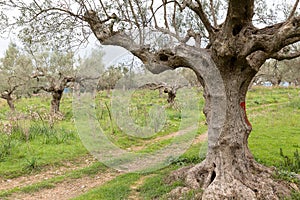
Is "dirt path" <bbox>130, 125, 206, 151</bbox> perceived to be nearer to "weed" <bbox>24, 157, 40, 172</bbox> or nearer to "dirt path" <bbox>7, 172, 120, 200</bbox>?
"dirt path" <bbox>7, 172, 120, 200</bbox>

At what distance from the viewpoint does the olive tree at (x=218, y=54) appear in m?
5.82

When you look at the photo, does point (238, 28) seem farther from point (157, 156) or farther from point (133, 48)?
point (157, 156)

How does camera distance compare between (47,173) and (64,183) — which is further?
(47,173)

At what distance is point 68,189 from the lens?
7707mm

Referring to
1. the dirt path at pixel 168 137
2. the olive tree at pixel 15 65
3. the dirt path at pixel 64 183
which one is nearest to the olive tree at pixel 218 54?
the dirt path at pixel 64 183

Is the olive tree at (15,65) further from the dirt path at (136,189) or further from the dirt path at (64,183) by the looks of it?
the dirt path at (136,189)

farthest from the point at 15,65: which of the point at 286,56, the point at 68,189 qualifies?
the point at 286,56

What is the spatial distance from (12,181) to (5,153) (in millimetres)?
2123

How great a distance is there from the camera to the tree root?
5895 mm

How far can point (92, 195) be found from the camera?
22.8 ft

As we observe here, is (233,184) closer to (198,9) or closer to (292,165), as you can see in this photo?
(292,165)

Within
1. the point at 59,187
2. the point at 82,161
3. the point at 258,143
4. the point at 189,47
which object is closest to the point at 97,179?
the point at 59,187

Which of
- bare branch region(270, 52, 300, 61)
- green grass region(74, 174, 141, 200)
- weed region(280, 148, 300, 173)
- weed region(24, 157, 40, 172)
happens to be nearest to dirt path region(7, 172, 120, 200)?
green grass region(74, 174, 141, 200)

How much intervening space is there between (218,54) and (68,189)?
4997 mm
